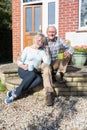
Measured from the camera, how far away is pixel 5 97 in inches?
253

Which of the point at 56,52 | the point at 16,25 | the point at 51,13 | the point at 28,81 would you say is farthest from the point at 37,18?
the point at 28,81

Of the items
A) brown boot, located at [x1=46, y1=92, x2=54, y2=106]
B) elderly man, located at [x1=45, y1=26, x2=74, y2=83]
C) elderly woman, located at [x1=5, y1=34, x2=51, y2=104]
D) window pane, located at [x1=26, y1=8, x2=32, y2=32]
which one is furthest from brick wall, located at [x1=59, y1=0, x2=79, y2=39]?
brown boot, located at [x1=46, y1=92, x2=54, y2=106]

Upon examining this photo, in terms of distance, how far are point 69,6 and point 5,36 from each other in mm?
7045

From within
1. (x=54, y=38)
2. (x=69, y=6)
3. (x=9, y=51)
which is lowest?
(x=9, y=51)

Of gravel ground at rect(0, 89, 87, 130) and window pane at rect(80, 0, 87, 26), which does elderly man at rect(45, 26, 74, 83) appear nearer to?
gravel ground at rect(0, 89, 87, 130)

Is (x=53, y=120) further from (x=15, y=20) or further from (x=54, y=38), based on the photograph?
(x=15, y=20)

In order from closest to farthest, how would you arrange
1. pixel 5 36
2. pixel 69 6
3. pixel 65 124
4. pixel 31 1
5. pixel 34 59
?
pixel 65 124 → pixel 34 59 → pixel 69 6 → pixel 31 1 → pixel 5 36

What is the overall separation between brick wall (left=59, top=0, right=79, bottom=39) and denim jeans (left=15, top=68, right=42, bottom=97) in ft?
13.4

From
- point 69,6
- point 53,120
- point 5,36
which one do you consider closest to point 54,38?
point 53,120

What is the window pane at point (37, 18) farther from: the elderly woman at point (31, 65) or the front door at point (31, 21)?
the elderly woman at point (31, 65)

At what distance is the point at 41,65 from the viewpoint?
6.17m

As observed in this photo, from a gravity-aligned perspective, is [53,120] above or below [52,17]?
below

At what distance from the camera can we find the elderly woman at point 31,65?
605 centimetres

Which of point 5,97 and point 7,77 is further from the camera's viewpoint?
point 7,77
